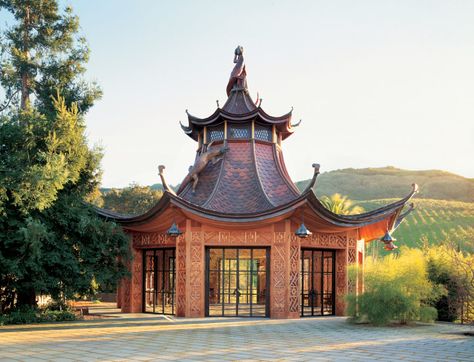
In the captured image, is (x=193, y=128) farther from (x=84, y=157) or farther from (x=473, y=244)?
(x=473, y=244)

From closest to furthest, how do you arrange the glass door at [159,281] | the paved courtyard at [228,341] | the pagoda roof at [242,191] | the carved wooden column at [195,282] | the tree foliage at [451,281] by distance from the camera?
the paved courtyard at [228,341] → the pagoda roof at [242,191] → the tree foliage at [451,281] → the carved wooden column at [195,282] → the glass door at [159,281]

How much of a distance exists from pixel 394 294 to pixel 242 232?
5230 mm

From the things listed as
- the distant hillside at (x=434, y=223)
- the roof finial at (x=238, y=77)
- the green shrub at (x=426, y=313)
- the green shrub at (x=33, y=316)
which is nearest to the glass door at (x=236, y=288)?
the green shrub at (x=33, y=316)

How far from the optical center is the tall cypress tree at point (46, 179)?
15.0 meters

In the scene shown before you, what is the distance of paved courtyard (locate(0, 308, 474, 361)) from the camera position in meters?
9.54

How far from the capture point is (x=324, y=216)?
17.5 metres

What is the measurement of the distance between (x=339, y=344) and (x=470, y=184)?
12151 centimetres

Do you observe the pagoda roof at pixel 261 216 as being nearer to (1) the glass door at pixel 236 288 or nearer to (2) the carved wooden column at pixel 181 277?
(2) the carved wooden column at pixel 181 277

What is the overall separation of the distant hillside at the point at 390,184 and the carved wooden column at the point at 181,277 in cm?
9769

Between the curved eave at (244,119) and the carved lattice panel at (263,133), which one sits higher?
the curved eave at (244,119)

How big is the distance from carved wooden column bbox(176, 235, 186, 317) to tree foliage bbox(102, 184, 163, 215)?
21.7 m

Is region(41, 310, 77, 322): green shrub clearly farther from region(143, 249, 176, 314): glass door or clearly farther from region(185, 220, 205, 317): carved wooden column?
region(185, 220, 205, 317): carved wooden column

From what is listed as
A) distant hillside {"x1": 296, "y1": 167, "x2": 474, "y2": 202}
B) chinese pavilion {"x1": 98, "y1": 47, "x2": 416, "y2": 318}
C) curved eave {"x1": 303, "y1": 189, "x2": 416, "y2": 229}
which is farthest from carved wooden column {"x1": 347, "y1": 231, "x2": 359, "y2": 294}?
distant hillside {"x1": 296, "y1": 167, "x2": 474, "y2": 202}

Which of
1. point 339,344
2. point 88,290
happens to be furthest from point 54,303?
point 339,344
